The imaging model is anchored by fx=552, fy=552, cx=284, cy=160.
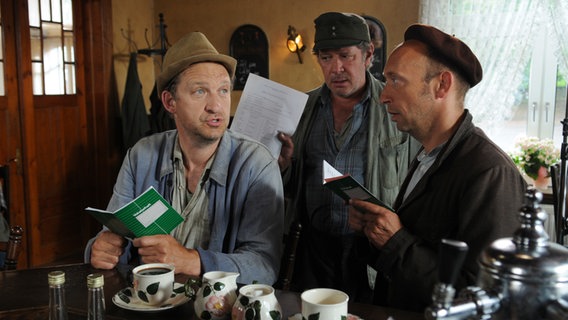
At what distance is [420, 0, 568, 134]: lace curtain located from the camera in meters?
4.10

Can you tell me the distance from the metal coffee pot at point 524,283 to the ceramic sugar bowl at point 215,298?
585 mm

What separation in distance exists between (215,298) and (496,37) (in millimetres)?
3711

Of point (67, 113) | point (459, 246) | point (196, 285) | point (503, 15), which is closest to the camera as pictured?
point (459, 246)

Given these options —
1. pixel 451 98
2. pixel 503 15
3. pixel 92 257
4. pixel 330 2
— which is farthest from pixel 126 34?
A: pixel 451 98

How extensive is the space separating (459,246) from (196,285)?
803 millimetres

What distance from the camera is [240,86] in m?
5.17

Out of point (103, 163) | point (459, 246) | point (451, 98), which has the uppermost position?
point (451, 98)

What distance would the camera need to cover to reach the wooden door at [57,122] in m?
3.96

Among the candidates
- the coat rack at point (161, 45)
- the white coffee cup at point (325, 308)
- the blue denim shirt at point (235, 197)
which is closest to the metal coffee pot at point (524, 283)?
the white coffee cup at point (325, 308)

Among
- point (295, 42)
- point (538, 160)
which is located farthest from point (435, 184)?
point (295, 42)

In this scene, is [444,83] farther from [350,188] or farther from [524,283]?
[524,283]

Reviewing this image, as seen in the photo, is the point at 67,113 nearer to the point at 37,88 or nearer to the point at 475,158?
the point at 37,88

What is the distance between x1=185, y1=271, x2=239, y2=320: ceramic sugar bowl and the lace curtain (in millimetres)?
3521

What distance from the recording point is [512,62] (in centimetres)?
417
